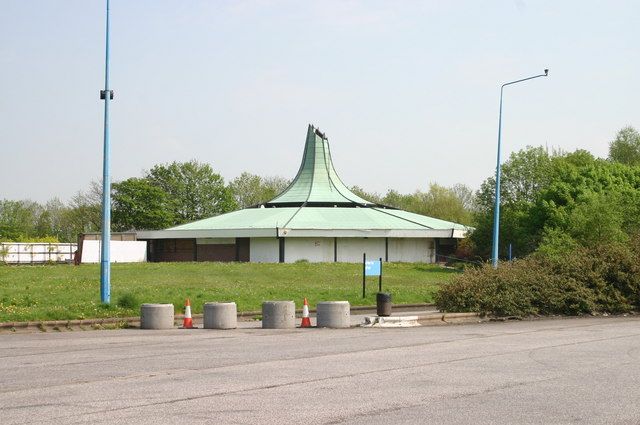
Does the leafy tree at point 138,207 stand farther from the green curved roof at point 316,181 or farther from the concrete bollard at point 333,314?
the concrete bollard at point 333,314

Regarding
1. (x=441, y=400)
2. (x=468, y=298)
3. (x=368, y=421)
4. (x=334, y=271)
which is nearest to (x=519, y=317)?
(x=468, y=298)

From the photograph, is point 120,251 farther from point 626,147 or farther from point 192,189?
point 626,147

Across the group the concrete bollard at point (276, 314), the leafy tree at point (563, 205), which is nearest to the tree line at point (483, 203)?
the leafy tree at point (563, 205)

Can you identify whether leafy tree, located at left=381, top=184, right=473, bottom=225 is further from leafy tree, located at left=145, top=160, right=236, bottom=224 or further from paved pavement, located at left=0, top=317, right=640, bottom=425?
paved pavement, located at left=0, top=317, right=640, bottom=425

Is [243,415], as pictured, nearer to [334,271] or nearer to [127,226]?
[334,271]

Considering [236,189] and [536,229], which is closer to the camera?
[536,229]

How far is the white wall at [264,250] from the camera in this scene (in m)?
73.9

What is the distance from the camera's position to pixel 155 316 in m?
23.4

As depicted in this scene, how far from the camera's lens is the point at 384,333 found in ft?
72.4

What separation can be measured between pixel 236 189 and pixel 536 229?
248 ft

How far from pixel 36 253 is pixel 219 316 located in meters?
57.1

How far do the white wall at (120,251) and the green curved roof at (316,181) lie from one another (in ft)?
49.6

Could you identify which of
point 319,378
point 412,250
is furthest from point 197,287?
point 412,250

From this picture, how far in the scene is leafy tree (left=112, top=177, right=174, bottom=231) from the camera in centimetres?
10838
